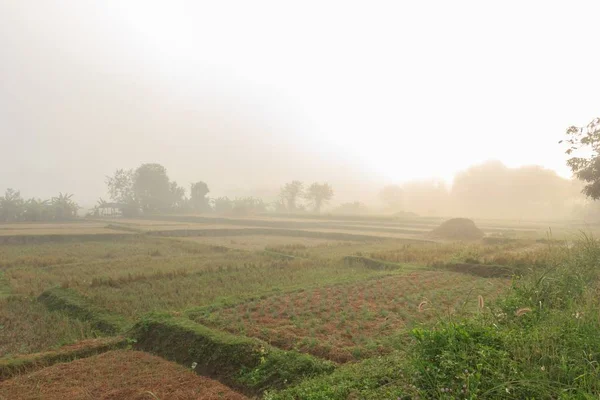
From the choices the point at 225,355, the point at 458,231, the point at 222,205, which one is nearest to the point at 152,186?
the point at 222,205

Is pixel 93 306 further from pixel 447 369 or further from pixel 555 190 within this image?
pixel 555 190

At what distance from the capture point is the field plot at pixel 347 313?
7184 mm

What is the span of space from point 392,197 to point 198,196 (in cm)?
4103

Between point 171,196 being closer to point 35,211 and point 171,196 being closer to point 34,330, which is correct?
point 35,211

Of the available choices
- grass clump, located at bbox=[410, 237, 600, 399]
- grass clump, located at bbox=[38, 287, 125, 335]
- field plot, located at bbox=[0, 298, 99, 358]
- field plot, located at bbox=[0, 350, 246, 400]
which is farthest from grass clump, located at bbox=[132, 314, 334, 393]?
grass clump, located at bbox=[410, 237, 600, 399]

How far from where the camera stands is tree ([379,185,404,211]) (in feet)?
274

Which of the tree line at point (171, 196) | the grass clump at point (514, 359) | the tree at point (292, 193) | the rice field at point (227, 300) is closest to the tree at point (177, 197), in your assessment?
the tree line at point (171, 196)

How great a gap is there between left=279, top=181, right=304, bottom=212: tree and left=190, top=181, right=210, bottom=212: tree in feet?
45.7

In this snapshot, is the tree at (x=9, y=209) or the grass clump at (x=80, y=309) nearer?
the grass clump at (x=80, y=309)

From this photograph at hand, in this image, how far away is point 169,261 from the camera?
18031 mm

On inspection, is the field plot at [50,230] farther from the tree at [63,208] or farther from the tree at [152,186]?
the tree at [152,186]

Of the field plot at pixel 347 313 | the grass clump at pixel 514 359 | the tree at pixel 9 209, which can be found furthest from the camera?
the tree at pixel 9 209

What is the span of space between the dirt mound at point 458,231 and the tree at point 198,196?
47431mm

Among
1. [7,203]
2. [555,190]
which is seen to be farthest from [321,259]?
[555,190]
